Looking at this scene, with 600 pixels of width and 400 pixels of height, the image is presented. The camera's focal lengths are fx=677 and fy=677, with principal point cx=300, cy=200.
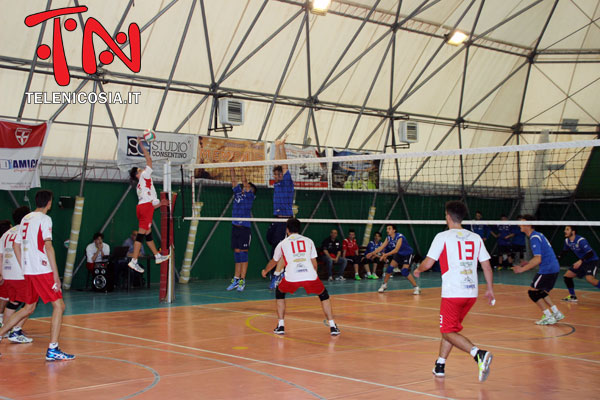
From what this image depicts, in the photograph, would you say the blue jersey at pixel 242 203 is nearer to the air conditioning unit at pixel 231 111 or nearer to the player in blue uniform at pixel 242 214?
the player in blue uniform at pixel 242 214

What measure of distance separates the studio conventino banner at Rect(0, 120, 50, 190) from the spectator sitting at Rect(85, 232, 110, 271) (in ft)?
6.46

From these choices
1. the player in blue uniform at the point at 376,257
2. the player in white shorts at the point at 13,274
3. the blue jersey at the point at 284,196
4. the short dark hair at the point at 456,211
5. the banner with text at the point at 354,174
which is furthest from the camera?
the banner with text at the point at 354,174

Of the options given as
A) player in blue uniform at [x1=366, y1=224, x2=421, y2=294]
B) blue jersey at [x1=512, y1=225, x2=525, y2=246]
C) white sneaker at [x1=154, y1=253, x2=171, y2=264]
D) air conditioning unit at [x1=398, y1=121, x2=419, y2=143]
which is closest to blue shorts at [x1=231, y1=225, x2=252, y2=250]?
white sneaker at [x1=154, y1=253, x2=171, y2=264]

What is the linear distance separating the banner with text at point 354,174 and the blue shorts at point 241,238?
6.83 m

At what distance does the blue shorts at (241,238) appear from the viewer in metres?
15.3

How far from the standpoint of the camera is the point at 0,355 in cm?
791

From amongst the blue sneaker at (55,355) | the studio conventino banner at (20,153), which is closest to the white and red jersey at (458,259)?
the blue sneaker at (55,355)

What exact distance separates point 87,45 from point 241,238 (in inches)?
242

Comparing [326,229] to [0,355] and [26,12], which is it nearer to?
[26,12]

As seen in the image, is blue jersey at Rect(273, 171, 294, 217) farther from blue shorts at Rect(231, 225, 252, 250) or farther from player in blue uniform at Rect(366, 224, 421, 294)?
player in blue uniform at Rect(366, 224, 421, 294)

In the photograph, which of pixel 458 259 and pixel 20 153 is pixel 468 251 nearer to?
pixel 458 259

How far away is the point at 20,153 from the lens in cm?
1552

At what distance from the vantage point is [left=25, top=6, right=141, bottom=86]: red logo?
15867 mm

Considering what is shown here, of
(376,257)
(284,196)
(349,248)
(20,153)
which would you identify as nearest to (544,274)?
(284,196)
